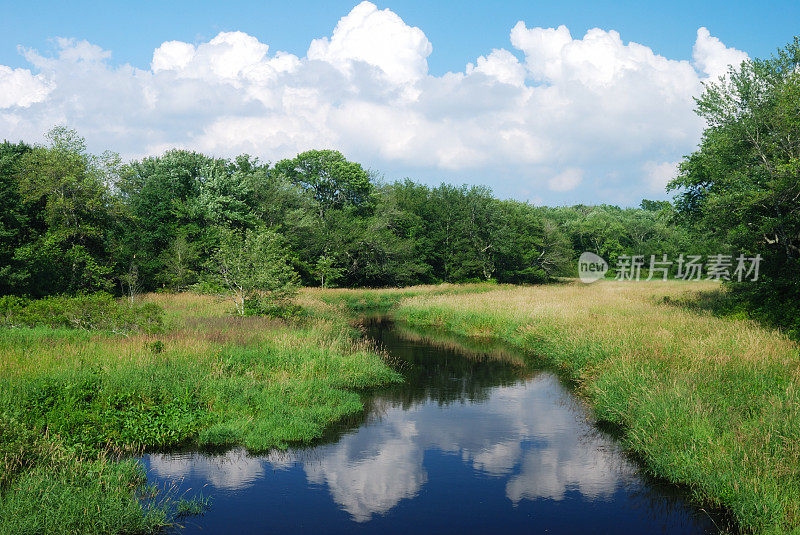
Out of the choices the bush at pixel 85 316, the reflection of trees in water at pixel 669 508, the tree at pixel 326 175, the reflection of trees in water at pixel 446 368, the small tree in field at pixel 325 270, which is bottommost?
the reflection of trees in water at pixel 446 368

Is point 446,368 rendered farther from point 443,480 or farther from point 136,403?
point 136,403

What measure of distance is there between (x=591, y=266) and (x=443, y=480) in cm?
9101

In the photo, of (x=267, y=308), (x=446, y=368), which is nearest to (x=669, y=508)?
(x=446, y=368)

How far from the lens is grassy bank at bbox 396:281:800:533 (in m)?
7.67

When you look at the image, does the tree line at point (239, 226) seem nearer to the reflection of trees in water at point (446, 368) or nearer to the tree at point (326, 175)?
the tree at point (326, 175)

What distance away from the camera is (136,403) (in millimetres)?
10961

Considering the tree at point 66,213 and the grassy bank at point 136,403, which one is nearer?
the grassy bank at point 136,403

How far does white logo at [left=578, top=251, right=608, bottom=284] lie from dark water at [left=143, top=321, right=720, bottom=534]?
80.8 meters

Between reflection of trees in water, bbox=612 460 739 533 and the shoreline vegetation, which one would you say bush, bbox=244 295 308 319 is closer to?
the shoreline vegetation

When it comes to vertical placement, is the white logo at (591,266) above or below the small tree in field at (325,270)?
above

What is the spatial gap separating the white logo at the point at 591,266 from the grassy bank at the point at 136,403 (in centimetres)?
7943

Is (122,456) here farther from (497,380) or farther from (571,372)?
(571,372)

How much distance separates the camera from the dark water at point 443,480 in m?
8.00

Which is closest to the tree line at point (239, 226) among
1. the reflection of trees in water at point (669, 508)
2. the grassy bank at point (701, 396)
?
the grassy bank at point (701, 396)
